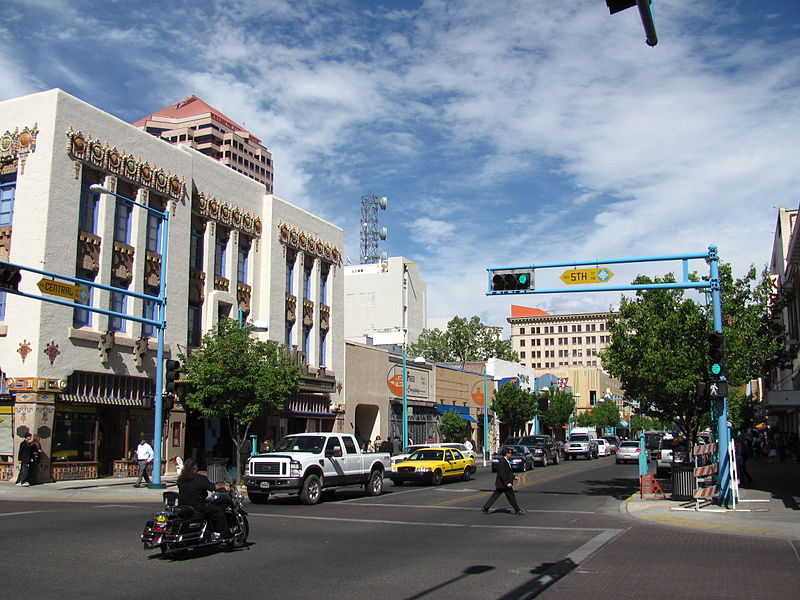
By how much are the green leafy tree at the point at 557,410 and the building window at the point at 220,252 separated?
42.1 meters

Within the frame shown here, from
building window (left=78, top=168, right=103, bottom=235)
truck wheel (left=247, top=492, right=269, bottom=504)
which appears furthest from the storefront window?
truck wheel (left=247, top=492, right=269, bottom=504)

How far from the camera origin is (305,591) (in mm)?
8914

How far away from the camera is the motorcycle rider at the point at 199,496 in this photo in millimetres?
11172

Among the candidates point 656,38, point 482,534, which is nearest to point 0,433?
point 482,534

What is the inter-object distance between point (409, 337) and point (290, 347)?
2383 inches

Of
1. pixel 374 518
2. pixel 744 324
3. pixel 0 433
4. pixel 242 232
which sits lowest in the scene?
pixel 374 518

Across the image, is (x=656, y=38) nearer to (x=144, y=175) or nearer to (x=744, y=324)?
(x=744, y=324)

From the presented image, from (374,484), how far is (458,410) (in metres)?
34.8

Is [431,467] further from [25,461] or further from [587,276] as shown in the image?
[25,461]

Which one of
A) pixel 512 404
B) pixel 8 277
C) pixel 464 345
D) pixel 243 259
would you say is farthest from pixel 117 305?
pixel 464 345

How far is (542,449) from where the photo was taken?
139ft

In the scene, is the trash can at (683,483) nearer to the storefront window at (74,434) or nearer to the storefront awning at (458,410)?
the storefront window at (74,434)

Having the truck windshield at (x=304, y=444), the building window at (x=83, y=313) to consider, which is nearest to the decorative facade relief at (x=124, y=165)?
the building window at (x=83, y=313)

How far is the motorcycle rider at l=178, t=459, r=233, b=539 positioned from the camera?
36.7 feet
